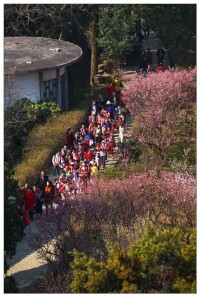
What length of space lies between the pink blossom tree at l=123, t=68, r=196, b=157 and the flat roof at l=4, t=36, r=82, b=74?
480 cm

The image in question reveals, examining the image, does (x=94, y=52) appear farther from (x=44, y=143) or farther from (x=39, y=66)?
(x=44, y=143)

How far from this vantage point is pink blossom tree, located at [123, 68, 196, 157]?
1667 inches

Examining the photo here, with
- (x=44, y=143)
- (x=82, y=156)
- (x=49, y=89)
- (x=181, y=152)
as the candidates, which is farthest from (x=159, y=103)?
(x=49, y=89)

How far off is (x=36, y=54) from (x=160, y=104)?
9.34 m

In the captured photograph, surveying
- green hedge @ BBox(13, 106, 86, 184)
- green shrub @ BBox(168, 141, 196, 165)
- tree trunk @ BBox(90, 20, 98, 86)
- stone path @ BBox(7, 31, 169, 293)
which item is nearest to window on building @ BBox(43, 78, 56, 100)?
green hedge @ BBox(13, 106, 86, 184)

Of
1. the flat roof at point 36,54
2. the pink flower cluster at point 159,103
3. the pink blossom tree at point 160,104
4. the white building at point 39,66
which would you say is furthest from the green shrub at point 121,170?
the flat roof at point 36,54

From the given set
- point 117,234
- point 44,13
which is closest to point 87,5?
point 44,13

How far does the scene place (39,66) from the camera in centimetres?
4819

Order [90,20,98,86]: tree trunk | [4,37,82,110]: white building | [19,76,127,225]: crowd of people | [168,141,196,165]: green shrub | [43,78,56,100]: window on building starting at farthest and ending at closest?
[90,20,98,86]: tree trunk, [43,78,56,100]: window on building, [4,37,82,110]: white building, [168,141,196,165]: green shrub, [19,76,127,225]: crowd of people

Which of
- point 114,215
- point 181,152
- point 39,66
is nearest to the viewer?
point 114,215

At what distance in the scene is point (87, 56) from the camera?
199 ft

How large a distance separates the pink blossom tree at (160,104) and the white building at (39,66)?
4.87 metres

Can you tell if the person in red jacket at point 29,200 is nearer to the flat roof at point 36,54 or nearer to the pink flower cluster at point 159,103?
the pink flower cluster at point 159,103

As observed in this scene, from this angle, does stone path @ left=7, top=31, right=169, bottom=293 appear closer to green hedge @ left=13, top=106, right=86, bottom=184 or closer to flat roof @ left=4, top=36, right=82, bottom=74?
green hedge @ left=13, top=106, right=86, bottom=184
